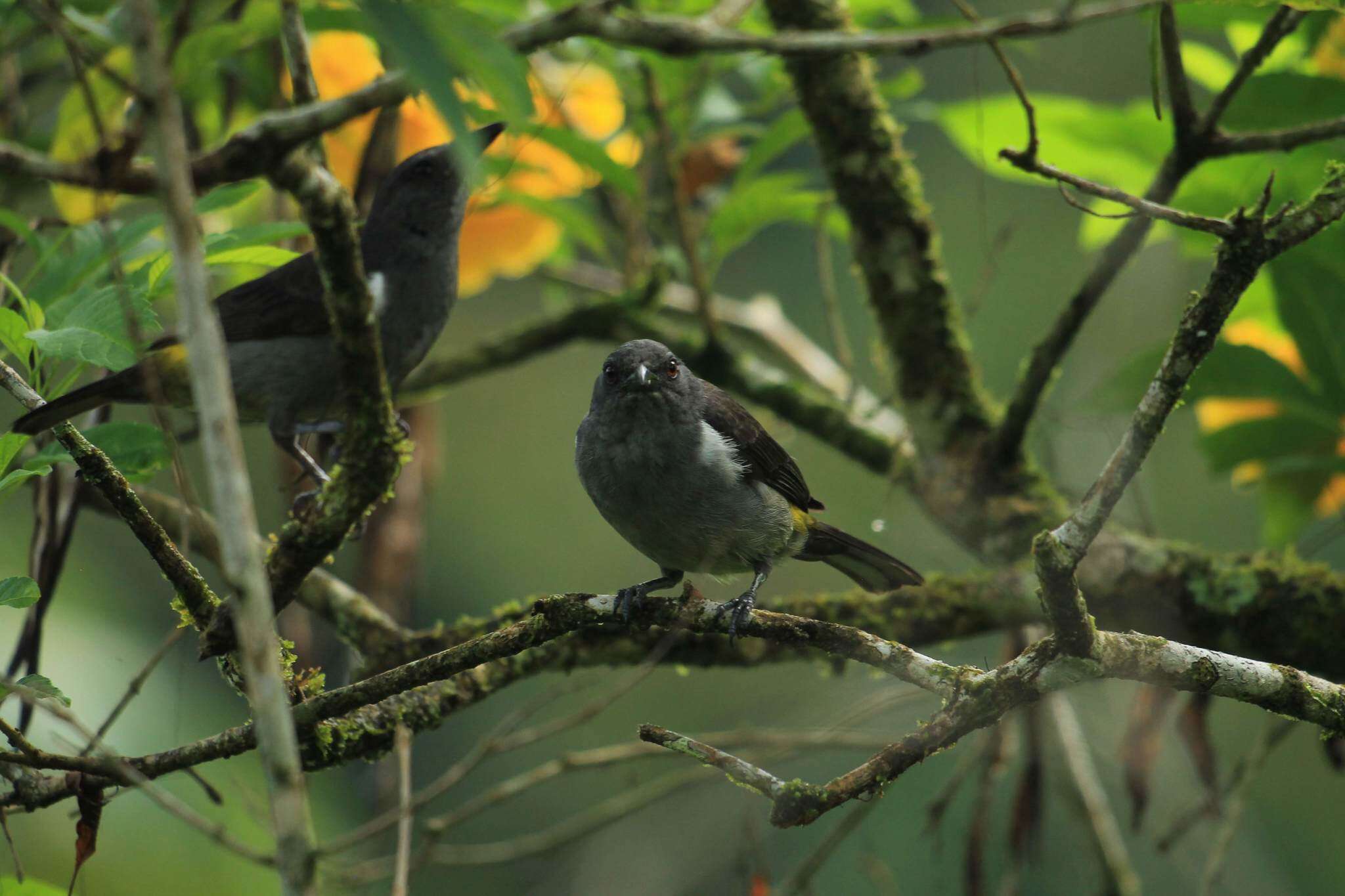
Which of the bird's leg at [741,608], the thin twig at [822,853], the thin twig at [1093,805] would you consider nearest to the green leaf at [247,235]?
the bird's leg at [741,608]

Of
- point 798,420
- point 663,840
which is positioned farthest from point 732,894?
point 798,420

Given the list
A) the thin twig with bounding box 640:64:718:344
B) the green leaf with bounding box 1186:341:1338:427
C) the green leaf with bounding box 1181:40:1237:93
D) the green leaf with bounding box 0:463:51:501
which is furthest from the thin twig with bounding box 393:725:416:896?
the green leaf with bounding box 1181:40:1237:93

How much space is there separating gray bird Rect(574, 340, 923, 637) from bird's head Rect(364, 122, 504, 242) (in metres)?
0.67

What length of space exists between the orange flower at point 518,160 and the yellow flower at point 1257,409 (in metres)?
2.49

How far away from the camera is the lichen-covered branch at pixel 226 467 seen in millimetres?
1331

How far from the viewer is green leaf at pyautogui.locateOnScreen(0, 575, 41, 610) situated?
2.25 metres

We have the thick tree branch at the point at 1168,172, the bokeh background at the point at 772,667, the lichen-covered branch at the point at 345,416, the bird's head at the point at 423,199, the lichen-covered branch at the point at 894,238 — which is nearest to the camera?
the lichen-covered branch at the point at 345,416

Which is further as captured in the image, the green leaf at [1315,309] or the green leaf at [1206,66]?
the green leaf at [1206,66]

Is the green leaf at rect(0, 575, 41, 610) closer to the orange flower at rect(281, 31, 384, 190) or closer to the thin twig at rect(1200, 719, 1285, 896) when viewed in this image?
the orange flower at rect(281, 31, 384, 190)

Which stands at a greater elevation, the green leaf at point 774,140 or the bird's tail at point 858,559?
the green leaf at point 774,140

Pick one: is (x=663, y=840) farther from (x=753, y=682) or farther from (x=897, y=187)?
(x=897, y=187)

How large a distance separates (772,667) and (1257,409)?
3485 millimetres

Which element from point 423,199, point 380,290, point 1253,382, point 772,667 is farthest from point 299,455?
point 772,667

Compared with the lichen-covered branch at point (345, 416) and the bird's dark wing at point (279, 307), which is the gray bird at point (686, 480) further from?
the lichen-covered branch at point (345, 416)
